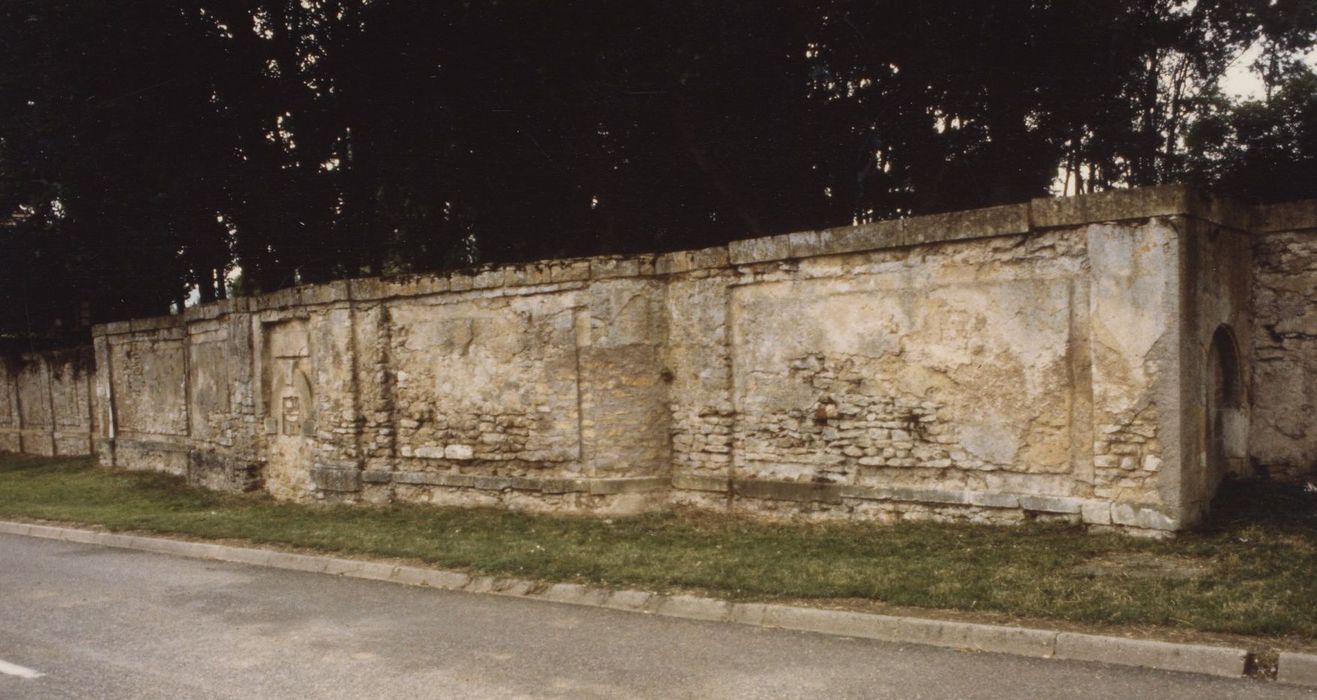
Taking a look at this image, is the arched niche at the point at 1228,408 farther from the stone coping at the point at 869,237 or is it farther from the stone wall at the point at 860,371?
the stone coping at the point at 869,237

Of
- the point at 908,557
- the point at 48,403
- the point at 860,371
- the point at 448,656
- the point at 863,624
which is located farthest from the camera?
the point at 48,403

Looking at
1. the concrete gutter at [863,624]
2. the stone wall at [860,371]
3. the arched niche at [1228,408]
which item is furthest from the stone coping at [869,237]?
the concrete gutter at [863,624]

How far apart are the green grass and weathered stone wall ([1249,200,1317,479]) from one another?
59cm

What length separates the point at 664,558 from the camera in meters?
8.68

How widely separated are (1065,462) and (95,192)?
22.9 m

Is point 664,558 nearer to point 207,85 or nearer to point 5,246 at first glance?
point 207,85

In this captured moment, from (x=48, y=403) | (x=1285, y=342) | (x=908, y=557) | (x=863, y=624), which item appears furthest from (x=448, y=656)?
(x=48, y=403)

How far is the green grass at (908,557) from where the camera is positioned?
6363 mm

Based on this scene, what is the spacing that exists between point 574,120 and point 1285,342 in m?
13.5

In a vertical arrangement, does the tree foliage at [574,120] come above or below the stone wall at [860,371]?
above

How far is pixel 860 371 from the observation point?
982 centimetres

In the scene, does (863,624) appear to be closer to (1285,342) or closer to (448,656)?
(448,656)

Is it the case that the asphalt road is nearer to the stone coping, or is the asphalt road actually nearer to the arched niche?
the stone coping

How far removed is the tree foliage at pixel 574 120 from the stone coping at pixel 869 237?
6610 millimetres
